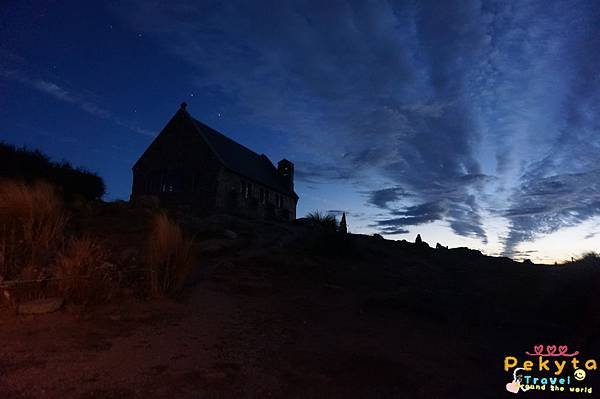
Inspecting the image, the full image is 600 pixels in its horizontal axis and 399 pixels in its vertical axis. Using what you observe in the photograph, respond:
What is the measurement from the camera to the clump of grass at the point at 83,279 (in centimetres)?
606

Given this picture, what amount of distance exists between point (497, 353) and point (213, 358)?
4.46 m

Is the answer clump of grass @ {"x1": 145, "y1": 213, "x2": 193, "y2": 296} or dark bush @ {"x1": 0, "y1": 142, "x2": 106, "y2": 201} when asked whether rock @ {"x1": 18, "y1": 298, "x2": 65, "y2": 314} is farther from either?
A: dark bush @ {"x1": 0, "y1": 142, "x2": 106, "y2": 201}

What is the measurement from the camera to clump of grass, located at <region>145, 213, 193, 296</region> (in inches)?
283

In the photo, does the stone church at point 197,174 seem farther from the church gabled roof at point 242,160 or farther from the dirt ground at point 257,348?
the dirt ground at point 257,348

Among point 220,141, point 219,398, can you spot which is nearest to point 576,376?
point 219,398

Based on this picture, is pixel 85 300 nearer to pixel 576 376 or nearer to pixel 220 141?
pixel 576 376

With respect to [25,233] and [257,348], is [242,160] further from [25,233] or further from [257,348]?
[257,348]

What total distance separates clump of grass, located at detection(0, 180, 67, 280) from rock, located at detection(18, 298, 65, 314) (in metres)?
0.67

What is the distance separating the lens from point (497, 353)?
6008 millimetres

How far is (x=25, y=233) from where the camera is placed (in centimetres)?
707

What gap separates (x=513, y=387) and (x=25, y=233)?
8.27 meters

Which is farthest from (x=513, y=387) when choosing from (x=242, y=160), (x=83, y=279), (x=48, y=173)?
(x=242, y=160)

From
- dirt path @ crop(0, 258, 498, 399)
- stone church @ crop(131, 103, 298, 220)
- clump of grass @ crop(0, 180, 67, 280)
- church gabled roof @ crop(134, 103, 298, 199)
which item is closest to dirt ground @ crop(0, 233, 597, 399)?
dirt path @ crop(0, 258, 498, 399)

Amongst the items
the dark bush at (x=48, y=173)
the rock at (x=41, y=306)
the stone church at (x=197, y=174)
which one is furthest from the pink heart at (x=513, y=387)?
the stone church at (x=197, y=174)
